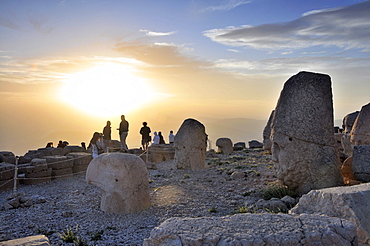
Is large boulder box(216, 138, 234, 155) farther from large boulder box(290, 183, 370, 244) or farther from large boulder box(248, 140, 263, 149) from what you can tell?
large boulder box(290, 183, 370, 244)

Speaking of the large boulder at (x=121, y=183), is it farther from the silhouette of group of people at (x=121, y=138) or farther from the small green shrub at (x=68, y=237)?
the silhouette of group of people at (x=121, y=138)

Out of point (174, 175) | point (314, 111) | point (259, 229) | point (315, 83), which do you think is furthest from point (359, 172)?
point (174, 175)

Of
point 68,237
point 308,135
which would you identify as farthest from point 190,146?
point 68,237

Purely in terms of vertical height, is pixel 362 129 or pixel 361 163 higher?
pixel 362 129

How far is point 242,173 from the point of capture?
36.8 feet

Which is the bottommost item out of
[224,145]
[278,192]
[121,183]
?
[278,192]

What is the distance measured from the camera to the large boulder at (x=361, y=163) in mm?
7777

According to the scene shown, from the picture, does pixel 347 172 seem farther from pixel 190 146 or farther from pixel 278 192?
pixel 190 146

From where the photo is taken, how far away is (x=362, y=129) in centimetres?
1206

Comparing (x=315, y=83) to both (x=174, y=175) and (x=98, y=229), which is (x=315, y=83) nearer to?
(x=98, y=229)

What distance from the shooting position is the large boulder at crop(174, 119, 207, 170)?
14.1m

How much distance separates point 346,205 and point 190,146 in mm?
9903

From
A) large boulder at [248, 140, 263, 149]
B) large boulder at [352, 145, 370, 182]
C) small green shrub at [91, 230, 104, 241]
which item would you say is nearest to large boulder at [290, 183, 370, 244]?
large boulder at [352, 145, 370, 182]

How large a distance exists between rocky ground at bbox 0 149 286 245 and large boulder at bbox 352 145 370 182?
2.25m
